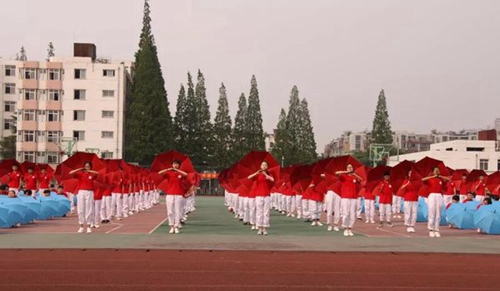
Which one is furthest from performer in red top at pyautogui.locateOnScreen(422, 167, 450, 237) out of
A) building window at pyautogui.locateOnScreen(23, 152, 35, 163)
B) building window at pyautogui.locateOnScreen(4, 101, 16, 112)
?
building window at pyautogui.locateOnScreen(4, 101, 16, 112)

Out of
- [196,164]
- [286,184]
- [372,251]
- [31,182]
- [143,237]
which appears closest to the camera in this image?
[372,251]

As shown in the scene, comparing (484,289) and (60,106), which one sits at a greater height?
(60,106)

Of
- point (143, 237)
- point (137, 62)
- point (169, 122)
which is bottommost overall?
point (143, 237)

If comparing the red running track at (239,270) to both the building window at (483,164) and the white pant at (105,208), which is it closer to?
the white pant at (105,208)

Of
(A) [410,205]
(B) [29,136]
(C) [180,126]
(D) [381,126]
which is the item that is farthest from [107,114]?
(A) [410,205]

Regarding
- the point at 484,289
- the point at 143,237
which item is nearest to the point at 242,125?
the point at 143,237

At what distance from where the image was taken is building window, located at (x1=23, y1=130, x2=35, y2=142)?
291 feet

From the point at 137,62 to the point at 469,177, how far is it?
5883cm

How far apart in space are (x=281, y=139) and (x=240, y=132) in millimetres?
6953

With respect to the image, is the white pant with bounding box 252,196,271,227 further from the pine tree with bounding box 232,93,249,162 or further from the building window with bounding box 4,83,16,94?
the building window with bounding box 4,83,16,94

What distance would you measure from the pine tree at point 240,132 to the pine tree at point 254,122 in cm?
55

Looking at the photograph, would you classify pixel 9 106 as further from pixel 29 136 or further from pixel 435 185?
pixel 435 185

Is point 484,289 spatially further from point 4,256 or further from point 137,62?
point 137,62

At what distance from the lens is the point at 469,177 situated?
1350 inches
